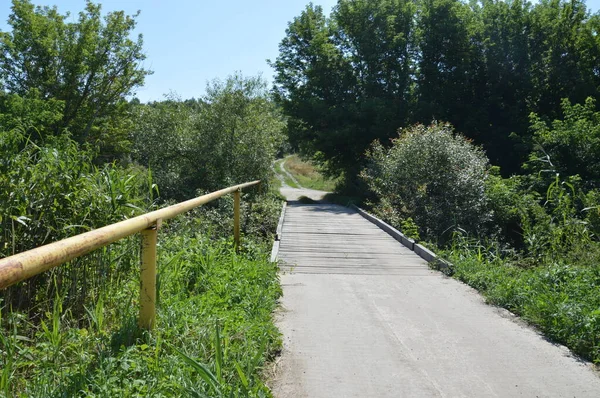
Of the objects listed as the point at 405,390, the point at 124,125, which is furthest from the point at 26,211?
the point at 124,125

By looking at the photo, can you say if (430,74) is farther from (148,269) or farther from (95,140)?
(148,269)

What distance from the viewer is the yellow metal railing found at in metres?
1.82

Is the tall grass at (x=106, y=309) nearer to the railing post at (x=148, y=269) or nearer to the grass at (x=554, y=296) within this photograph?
the railing post at (x=148, y=269)

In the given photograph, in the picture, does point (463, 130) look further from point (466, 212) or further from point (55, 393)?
point (55, 393)

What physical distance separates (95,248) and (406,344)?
3.10 meters

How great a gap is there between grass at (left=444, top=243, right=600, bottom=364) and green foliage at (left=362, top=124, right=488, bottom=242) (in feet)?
17.4

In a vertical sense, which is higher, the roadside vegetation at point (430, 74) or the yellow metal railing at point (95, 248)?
the roadside vegetation at point (430, 74)

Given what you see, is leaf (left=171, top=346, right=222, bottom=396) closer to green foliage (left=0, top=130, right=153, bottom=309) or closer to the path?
the path

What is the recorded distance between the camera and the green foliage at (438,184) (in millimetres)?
13242

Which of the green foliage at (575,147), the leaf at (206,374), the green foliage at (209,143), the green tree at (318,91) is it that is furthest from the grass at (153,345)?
the green tree at (318,91)

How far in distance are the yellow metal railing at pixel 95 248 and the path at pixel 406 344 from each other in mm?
1111

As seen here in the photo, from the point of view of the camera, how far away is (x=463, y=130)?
2747 centimetres

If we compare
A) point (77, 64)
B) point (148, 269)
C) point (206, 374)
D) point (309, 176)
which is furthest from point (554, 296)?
point (309, 176)

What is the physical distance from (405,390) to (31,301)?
2997 millimetres
